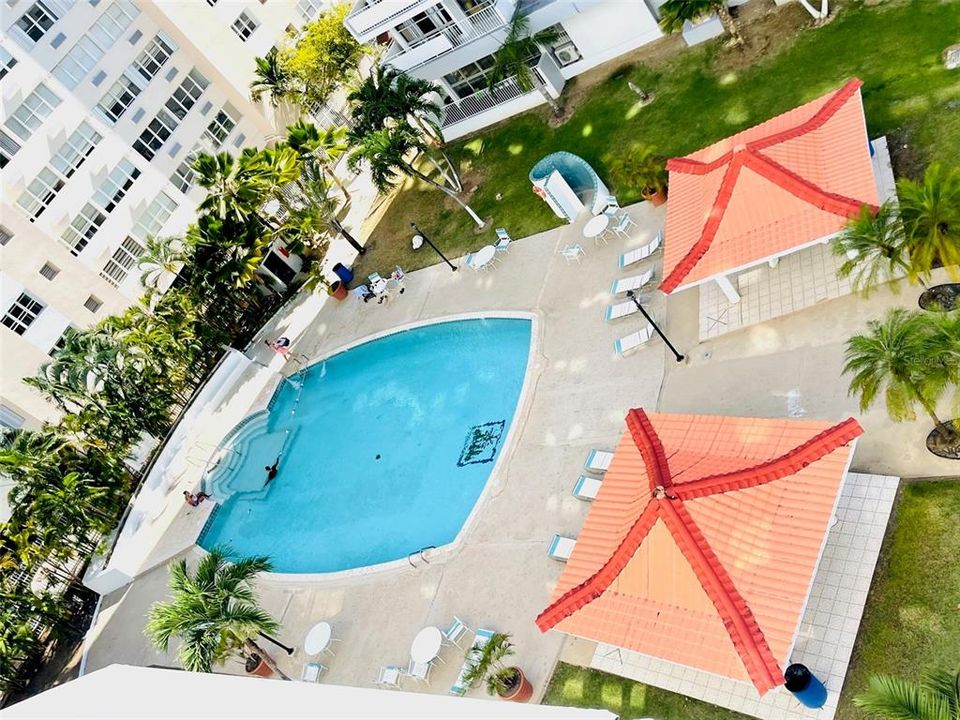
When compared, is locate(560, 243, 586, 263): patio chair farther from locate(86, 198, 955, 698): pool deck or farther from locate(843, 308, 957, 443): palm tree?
locate(843, 308, 957, 443): palm tree

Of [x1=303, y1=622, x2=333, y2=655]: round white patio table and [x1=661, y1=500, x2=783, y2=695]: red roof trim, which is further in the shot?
[x1=303, y1=622, x2=333, y2=655]: round white patio table

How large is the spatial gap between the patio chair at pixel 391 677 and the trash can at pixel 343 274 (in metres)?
18.0

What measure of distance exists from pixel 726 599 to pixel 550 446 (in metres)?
8.08

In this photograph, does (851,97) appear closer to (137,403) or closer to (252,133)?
(137,403)

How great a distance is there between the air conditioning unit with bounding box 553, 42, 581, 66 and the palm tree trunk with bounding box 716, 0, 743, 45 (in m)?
6.78

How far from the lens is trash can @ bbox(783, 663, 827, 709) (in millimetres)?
12477

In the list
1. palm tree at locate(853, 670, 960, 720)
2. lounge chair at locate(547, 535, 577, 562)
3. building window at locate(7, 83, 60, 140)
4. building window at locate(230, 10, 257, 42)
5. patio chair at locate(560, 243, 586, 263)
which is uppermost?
building window at locate(230, 10, 257, 42)

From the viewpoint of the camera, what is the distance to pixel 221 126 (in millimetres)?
36406

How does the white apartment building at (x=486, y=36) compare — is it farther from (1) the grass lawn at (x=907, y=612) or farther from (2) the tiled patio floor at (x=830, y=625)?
(1) the grass lawn at (x=907, y=612)

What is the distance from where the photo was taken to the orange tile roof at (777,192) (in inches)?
674

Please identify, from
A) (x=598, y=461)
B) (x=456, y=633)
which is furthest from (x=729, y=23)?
(x=456, y=633)

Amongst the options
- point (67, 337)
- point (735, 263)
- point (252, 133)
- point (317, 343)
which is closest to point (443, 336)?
point (317, 343)

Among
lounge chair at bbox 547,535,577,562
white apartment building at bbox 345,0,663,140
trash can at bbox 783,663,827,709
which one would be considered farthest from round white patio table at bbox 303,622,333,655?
white apartment building at bbox 345,0,663,140

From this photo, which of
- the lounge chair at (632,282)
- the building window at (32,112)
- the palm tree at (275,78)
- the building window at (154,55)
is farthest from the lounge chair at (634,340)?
the building window at (154,55)
